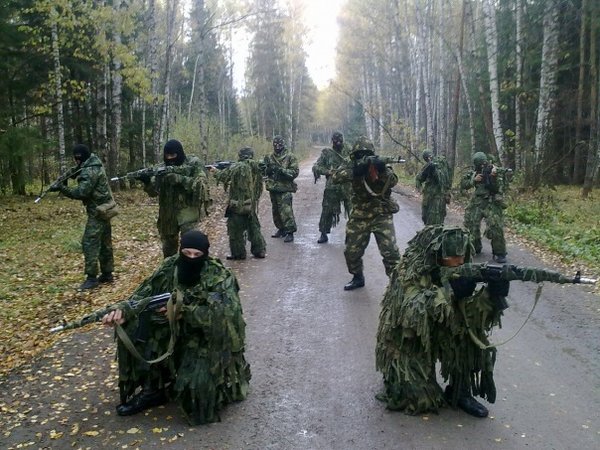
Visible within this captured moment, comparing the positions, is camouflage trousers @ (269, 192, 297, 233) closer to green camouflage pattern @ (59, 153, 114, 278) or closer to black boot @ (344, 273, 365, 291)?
black boot @ (344, 273, 365, 291)

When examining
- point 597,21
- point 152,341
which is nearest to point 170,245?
point 152,341

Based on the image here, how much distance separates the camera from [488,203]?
32.6 feet

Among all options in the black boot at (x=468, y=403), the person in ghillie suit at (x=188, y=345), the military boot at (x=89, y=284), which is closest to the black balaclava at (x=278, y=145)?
the military boot at (x=89, y=284)

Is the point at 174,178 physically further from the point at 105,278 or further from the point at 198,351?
the point at 198,351

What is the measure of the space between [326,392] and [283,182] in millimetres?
7038

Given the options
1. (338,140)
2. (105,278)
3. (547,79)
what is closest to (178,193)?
(105,278)

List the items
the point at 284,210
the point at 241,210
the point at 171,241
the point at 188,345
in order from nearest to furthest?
the point at 188,345, the point at 171,241, the point at 241,210, the point at 284,210

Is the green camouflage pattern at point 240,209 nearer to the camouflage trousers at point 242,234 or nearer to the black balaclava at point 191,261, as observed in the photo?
the camouflage trousers at point 242,234

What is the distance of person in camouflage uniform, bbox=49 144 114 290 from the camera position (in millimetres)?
7637

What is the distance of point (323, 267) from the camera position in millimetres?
9250

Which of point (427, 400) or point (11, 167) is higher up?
point (11, 167)

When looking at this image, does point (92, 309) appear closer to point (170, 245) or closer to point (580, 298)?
point (170, 245)

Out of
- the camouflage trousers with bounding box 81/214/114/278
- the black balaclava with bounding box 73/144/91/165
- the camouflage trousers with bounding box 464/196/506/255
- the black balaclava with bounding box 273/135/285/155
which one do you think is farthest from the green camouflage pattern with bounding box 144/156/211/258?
the camouflage trousers with bounding box 464/196/506/255

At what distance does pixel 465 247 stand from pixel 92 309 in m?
4.94
